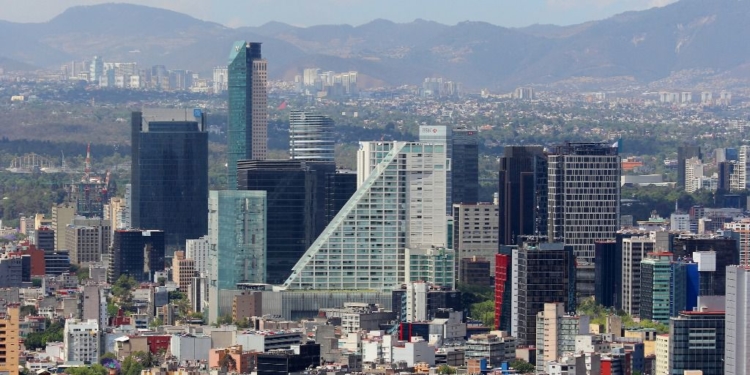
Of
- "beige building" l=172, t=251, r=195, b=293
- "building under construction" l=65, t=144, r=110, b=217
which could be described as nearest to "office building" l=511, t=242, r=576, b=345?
"beige building" l=172, t=251, r=195, b=293

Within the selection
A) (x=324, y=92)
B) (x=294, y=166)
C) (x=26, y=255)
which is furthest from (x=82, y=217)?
(x=324, y=92)

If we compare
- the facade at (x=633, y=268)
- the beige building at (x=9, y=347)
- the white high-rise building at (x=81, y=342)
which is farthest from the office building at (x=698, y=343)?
the white high-rise building at (x=81, y=342)

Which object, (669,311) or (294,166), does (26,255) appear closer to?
(294,166)

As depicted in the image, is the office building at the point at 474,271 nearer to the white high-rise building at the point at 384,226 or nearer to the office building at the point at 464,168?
the white high-rise building at the point at 384,226

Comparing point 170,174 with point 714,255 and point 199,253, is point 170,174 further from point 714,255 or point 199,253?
point 714,255

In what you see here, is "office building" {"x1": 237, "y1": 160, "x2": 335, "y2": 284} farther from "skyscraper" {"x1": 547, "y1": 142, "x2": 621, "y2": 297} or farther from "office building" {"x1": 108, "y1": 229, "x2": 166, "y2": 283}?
"skyscraper" {"x1": 547, "y1": 142, "x2": 621, "y2": 297}

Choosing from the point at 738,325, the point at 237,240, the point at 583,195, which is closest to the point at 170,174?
the point at 583,195
